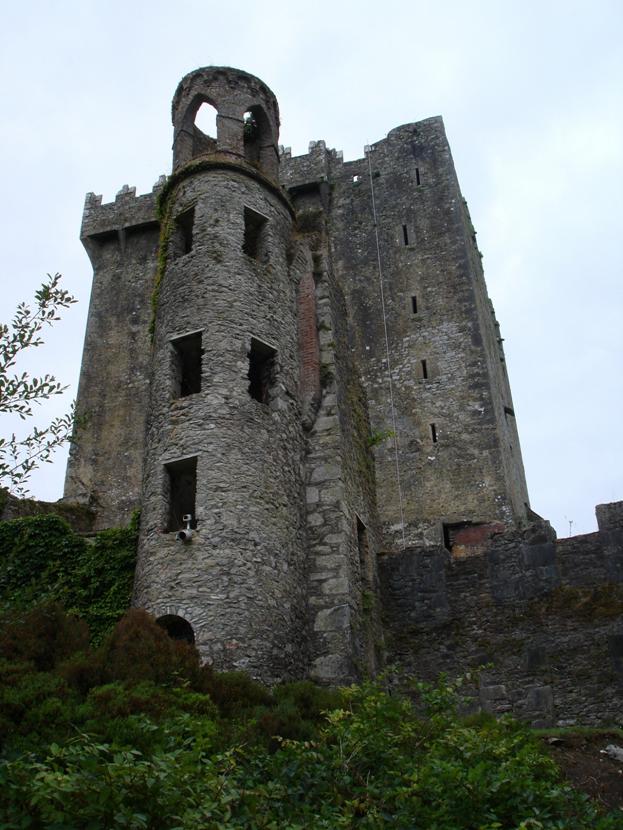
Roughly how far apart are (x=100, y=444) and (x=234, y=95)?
1243 cm

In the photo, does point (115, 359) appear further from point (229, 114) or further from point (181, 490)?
point (181, 490)

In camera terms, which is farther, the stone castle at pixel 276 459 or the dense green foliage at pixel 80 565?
the dense green foliage at pixel 80 565

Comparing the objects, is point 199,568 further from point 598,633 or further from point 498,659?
point 598,633

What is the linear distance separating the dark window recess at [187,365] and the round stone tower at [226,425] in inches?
0.9

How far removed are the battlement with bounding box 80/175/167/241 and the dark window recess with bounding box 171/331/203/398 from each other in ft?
53.6

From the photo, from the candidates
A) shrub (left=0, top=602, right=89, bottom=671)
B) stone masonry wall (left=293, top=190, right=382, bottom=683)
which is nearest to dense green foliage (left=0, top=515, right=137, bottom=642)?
shrub (left=0, top=602, right=89, bottom=671)

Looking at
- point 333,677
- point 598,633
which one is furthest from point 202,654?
point 598,633

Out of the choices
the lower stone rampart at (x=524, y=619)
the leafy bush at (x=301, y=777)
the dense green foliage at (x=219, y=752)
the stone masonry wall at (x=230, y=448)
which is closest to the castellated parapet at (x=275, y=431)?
the stone masonry wall at (x=230, y=448)

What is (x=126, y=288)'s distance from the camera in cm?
2917

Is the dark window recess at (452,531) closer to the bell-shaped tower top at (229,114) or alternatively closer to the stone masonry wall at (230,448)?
the stone masonry wall at (230,448)

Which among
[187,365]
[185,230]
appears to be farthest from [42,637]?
[185,230]

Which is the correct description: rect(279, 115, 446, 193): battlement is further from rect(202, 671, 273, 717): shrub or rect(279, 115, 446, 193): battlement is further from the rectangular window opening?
rect(202, 671, 273, 717): shrub

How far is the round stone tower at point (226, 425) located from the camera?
11758 millimetres

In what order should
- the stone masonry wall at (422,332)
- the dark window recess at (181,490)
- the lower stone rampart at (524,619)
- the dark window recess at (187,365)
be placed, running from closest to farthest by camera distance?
the lower stone rampart at (524,619), the dark window recess at (181,490), the dark window recess at (187,365), the stone masonry wall at (422,332)
